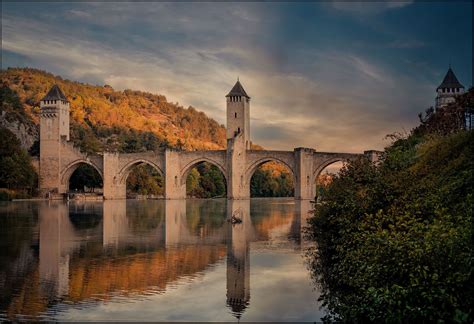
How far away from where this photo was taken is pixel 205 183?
68.5 m

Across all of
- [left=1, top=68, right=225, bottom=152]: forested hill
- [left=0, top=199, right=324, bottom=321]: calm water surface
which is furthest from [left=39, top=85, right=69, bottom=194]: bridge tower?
[left=0, top=199, right=324, bottom=321]: calm water surface

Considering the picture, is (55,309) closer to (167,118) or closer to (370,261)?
(370,261)

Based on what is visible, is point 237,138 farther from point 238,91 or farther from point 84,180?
point 84,180

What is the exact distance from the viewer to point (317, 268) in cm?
1207

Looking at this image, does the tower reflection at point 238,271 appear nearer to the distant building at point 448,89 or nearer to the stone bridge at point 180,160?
the stone bridge at point 180,160

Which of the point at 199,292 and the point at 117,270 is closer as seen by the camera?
the point at 199,292

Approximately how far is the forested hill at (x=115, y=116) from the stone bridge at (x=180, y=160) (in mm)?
4079

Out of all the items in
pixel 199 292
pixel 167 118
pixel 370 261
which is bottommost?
pixel 199 292

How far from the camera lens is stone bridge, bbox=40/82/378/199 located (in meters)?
51.1

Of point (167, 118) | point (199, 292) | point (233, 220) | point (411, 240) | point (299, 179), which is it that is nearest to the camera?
point (411, 240)

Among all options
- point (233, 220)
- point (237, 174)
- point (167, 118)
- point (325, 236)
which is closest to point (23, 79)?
point (167, 118)

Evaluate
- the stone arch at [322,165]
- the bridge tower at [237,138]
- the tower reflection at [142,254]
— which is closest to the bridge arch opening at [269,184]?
the bridge tower at [237,138]

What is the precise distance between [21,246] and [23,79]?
335ft

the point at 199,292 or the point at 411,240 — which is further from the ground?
the point at 411,240
